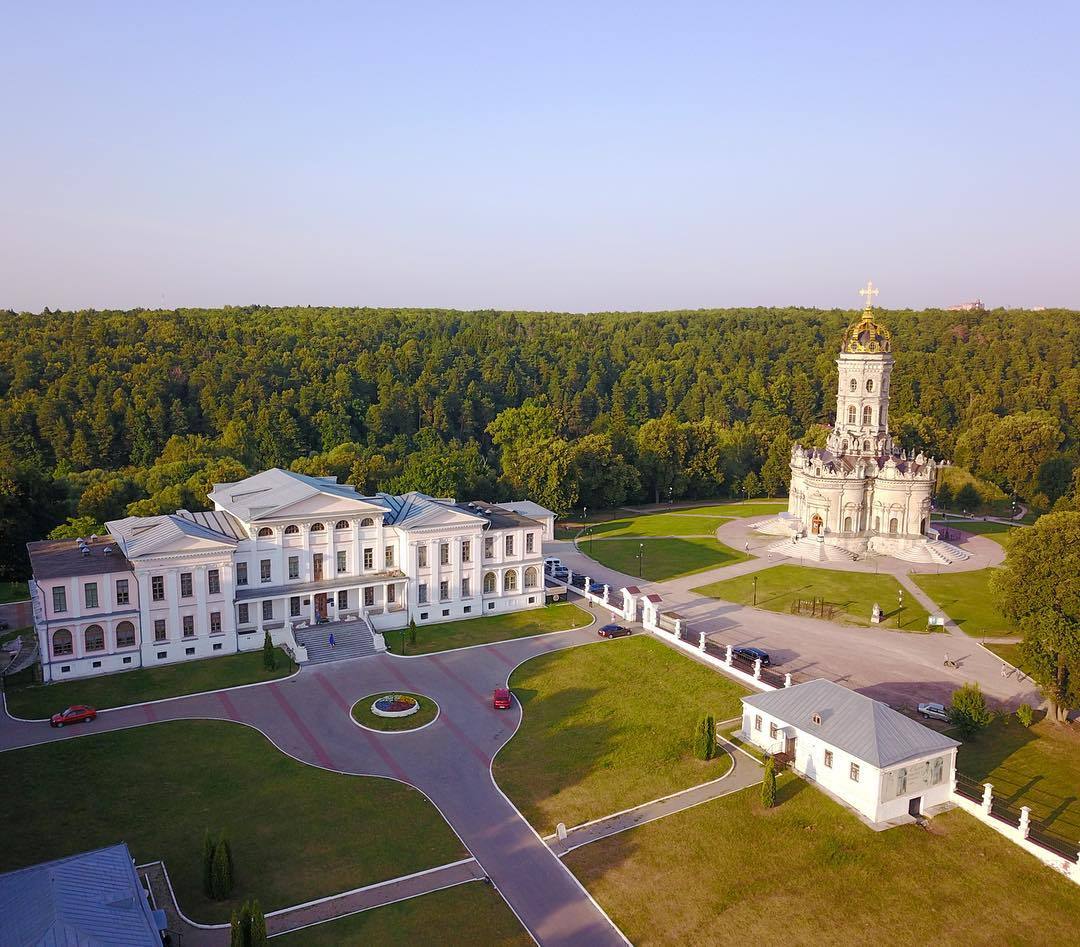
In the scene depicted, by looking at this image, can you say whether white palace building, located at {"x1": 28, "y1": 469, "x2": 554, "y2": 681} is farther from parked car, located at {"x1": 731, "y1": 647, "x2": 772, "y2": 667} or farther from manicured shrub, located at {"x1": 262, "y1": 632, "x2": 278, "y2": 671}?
parked car, located at {"x1": 731, "y1": 647, "x2": 772, "y2": 667}

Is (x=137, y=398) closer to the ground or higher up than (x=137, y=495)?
higher up

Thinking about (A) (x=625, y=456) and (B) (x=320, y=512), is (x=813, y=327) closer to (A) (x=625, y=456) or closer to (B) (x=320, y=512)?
(A) (x=625, y=456)

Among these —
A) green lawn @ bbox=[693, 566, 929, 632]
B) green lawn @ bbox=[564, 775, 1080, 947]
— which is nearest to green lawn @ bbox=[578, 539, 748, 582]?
green lawn @ bbox=[693, 566, 929, 632]

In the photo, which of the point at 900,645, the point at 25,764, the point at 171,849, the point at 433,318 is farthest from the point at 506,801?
the point at 433,318

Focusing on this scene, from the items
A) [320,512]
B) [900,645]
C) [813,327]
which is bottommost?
[900,645]

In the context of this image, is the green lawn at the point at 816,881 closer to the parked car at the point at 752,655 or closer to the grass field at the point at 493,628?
the parked car at the point at 752,655

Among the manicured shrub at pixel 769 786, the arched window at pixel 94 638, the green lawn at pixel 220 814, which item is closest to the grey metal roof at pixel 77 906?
the green lawn at pixel 220 814
